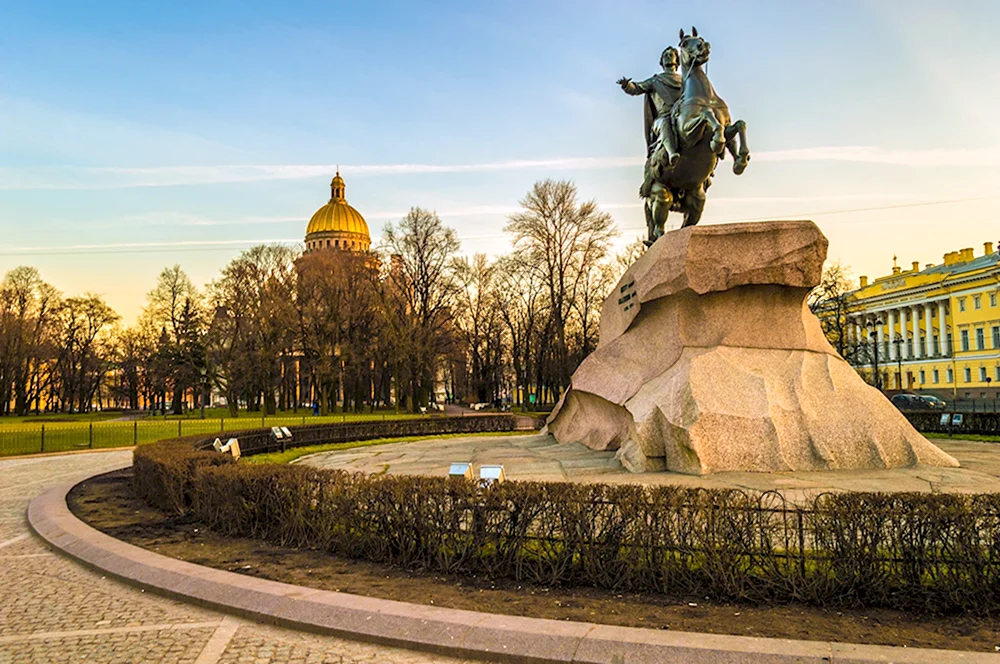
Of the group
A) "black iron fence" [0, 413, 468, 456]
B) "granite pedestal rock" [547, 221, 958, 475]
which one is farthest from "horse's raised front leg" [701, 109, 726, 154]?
"black iron fence" [0, 413, 468, 456]

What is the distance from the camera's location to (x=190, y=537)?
887 cm

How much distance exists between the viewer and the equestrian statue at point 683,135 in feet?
43.3

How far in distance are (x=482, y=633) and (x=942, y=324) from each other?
78.7 meters

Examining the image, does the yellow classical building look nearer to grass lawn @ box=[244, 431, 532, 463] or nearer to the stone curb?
grass lawn @ box=[244, 431, 532, 463]

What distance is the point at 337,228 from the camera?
97.4 m

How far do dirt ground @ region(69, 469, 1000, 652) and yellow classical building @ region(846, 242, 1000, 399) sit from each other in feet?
199

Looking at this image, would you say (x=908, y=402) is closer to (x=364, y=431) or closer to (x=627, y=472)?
(x=364, y=431)

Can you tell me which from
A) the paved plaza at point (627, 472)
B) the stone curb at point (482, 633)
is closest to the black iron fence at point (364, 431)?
the paved plaza at point (627, 472)

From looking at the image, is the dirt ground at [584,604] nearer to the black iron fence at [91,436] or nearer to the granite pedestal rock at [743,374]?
the granite pedestal rock at [743,374]

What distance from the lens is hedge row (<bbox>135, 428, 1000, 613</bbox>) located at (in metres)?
5.64

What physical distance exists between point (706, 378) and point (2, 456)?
22535mm

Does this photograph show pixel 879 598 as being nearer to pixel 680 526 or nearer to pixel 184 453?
pixel 680 526

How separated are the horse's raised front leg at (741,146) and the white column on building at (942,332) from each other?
69.2 meters

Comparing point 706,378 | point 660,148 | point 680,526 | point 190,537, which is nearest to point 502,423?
point 660,148
